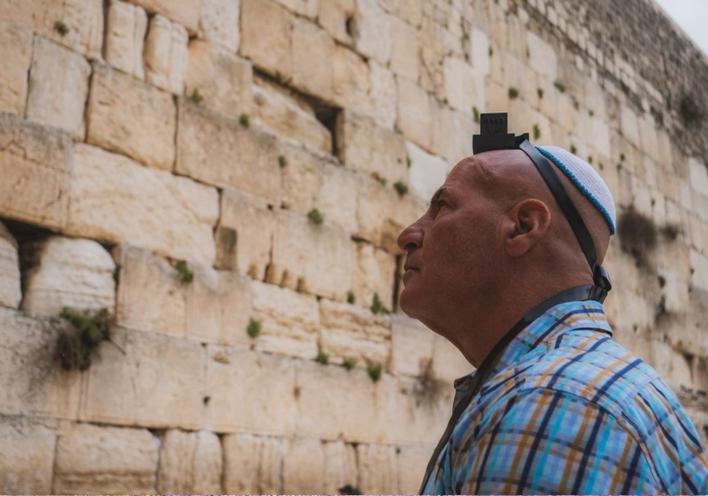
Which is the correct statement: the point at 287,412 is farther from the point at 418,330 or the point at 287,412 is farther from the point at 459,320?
the point at 459,320

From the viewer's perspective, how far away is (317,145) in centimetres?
655

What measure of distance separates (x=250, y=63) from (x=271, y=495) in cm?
269

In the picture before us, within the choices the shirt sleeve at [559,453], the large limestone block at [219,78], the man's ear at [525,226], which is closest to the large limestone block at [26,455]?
the large limestone block at [219,78]

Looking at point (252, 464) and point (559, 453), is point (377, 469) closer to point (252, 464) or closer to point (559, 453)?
point (252, 464)

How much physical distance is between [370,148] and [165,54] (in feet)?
6.04

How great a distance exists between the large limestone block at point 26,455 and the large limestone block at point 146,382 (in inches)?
10.3

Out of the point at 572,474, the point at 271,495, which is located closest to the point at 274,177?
the point at 271,495

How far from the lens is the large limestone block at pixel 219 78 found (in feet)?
18.9

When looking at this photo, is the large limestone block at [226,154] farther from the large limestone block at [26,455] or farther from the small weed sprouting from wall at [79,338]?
the large limestone block at [26,455]

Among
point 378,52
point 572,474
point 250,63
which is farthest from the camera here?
point 378,52

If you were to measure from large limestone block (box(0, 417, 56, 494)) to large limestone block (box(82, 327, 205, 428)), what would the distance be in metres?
0.26

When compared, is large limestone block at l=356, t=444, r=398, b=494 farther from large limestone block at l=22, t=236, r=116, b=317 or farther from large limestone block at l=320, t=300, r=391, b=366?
large limestone block at l=22, t=236, r=116, b=317

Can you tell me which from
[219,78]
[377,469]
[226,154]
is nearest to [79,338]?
[226,154]

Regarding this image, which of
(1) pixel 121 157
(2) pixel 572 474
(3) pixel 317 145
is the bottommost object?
(2) pixel 572 474
